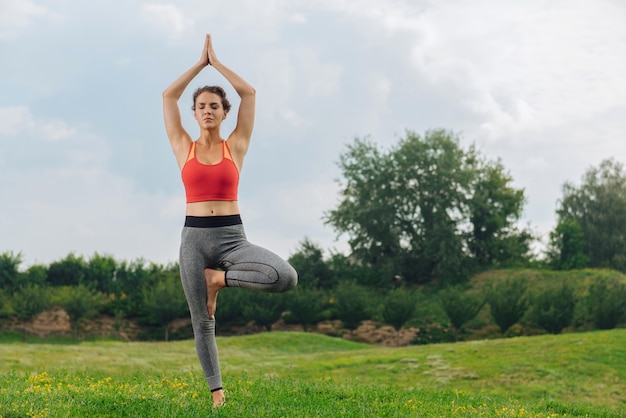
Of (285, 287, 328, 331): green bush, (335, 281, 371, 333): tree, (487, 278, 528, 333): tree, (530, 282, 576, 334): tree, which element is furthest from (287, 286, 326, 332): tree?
(530, 282, 576, 334): tree

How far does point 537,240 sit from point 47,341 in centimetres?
3358

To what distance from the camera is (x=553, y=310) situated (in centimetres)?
2877

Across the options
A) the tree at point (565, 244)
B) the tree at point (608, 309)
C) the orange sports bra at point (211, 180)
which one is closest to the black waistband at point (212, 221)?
the orange sports bra at point (211, 180)

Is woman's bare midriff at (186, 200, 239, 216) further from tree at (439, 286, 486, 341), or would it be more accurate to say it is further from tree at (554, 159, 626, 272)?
tree at (554, 159, 626, 272)

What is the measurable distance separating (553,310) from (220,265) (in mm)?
24903

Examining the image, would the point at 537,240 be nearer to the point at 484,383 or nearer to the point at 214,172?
the point at 484,383

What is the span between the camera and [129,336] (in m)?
33.3

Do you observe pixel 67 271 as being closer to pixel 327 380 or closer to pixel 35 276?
pixel 35 276

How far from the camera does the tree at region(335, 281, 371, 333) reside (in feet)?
108

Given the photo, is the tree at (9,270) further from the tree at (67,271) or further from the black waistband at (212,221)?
the black waistband at (212,221)

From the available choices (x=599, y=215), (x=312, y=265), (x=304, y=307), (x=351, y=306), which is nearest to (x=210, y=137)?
(x=351, y=306)

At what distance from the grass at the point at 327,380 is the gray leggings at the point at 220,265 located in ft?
3.17

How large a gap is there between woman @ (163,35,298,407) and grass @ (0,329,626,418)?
123 centimetres

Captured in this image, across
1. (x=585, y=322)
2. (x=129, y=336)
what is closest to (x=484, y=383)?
(x=585, y=322)
